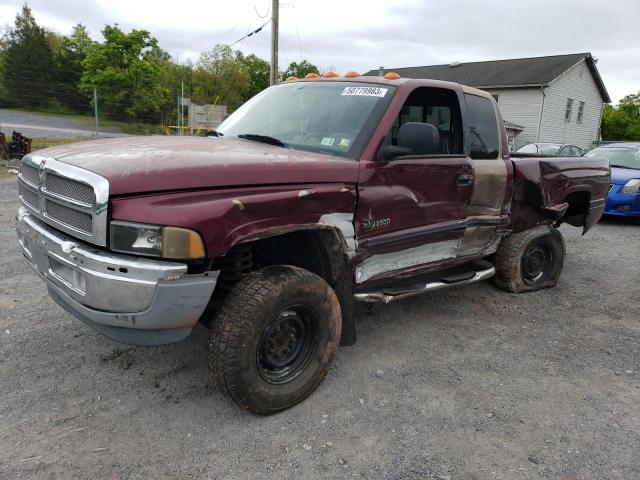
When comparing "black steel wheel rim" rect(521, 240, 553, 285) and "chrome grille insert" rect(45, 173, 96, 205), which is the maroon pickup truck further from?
"black steel wheel rim" rect(521, 240, 553, 285)

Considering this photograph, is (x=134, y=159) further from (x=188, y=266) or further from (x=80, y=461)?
(x=80, y=461)

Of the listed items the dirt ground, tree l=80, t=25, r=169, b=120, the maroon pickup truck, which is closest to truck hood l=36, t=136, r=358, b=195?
the maroon pickup truck

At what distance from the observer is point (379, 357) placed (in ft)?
12.1

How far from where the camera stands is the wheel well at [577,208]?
18.4 feet

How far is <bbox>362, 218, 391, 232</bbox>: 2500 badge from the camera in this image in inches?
127

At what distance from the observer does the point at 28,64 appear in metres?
40.5

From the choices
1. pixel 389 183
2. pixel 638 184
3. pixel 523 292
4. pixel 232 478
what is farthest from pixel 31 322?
pixel 638 184

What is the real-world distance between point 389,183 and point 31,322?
2.97m

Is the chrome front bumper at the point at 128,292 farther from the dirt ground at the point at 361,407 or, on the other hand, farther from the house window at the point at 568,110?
the house window at the point at 568,110

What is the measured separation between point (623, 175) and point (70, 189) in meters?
10.1

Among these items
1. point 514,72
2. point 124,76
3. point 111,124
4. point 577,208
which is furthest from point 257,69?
point 577,208

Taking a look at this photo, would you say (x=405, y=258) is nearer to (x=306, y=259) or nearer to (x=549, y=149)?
(x=306, y=259)

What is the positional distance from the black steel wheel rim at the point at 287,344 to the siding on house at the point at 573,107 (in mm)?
27084

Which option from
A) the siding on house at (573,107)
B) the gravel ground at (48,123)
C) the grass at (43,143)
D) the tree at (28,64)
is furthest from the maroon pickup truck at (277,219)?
the tree at (28,64)
